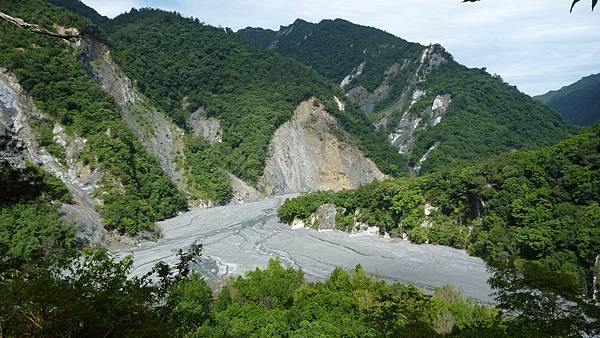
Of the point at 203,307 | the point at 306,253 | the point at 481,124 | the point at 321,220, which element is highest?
the point at 481,124

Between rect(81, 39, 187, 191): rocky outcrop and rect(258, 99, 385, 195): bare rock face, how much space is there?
17990 millimetres

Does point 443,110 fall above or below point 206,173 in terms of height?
above

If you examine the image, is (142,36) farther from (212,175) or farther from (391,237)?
(391,237)

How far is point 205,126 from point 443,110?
6706cm

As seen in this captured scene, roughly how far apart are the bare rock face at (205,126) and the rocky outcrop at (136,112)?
35.4ft

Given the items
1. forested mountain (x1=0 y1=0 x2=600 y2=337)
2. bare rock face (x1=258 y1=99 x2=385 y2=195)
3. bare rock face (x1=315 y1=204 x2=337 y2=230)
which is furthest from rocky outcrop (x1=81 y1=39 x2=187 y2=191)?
bare rock face (x1=315 y1=204 x2=337 y2=230)

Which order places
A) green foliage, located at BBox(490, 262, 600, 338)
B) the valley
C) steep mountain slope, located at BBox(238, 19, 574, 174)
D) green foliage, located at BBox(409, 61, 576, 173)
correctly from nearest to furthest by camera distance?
green foliage, located at BBox(490, 262, 600, 338) → the valley → green foliage, located at BBox(409, 61, 576, 173) → steep mountain slope, located at BBox(238, 19, 574, 174)

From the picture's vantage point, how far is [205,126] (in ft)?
353

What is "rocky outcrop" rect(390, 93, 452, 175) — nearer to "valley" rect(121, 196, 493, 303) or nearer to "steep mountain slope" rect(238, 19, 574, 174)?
"steep mountain slope" rect(238, 19, 574, 174)

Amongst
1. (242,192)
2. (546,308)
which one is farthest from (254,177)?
(546,308)

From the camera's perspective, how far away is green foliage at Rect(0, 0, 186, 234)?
2554 inches

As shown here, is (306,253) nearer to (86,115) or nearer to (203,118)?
(86,115)

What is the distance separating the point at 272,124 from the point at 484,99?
220ft

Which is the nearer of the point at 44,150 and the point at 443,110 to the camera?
the point at 44,150
